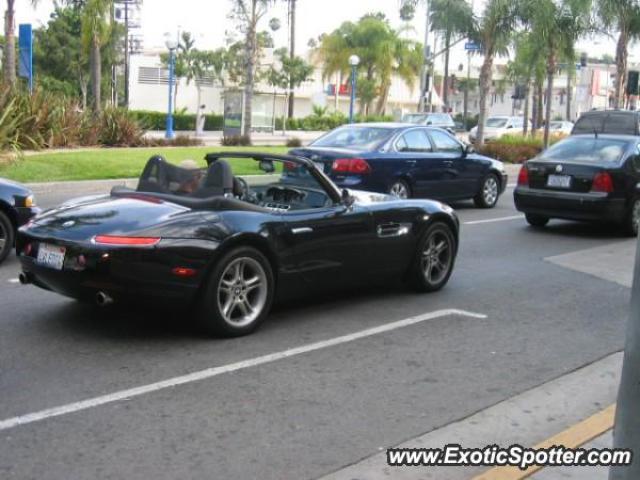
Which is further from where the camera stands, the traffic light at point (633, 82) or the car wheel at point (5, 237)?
the traffic light at point (633, 82)

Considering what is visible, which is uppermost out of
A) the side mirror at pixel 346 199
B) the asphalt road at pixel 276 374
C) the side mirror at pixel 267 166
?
the side mirror at pixel 267 166

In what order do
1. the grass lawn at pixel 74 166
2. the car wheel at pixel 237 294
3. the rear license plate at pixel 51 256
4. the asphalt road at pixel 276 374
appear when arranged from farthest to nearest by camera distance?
1. the grass lawn at pixel 74 166
2. the car wheel at pixel 237 294
3. the rear license plate at pixel 51 256
4. the asphalt road at pixel 276 374

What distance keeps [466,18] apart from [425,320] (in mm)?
24268

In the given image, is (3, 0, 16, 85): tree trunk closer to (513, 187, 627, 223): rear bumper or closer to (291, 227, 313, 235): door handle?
(513, 187, 627, 223): rear bumper

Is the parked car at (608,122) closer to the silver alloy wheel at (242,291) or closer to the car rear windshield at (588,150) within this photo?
the car rear windshield at (588,150)

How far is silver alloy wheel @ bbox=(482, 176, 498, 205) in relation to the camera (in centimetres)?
1573

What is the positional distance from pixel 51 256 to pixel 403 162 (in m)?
8.52

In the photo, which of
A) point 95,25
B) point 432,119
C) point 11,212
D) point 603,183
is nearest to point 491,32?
point 432,119

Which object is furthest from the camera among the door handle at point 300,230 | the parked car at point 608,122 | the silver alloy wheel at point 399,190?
the parked car at point 608,122

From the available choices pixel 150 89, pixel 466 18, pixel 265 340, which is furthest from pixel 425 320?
pixel 150 89

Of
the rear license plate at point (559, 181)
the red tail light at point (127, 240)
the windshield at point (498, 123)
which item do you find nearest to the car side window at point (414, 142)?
the rear license plate at point (559, 181)

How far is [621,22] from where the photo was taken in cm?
3416

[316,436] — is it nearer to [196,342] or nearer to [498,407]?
[498,407]

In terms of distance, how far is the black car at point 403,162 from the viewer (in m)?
13.3
